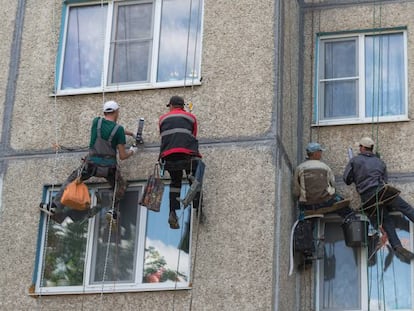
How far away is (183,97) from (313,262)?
2.73 m

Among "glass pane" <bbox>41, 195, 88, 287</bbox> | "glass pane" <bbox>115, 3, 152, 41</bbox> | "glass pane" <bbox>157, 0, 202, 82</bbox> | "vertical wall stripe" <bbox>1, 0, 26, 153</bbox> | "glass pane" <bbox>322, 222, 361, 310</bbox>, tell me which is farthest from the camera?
"glass pane" <bbox>115, 3, 152, 41</bbox>

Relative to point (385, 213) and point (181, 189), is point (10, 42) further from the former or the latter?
point (385, 213)

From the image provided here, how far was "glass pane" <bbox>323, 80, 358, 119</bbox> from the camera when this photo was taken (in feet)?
51.8

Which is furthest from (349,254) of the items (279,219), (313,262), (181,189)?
(181,189)

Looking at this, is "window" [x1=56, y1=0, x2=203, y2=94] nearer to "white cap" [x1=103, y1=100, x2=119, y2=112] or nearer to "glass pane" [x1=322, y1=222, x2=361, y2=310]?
"white cap" [x1=103, y1=100, x2=119, y2=112]

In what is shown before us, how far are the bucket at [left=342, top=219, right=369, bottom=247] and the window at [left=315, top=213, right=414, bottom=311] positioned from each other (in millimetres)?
195

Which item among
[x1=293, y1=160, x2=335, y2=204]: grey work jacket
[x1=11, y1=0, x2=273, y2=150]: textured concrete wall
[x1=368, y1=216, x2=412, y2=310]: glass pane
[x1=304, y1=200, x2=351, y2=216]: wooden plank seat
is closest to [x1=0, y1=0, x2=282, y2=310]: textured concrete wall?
[x1=11, y1=0, x2=273, y2=150]: textured concrete wall

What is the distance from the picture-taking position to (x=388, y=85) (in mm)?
15805

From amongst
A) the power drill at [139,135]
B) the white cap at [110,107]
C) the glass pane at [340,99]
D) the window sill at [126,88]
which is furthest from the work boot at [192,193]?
the glass pane at [340,99]

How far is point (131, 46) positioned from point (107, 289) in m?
3.38

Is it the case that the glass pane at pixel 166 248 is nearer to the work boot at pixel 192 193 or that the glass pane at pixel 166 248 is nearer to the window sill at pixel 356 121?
the work boot at pixel 192 193

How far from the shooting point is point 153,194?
44.9ft

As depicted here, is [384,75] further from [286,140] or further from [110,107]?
[110,107]

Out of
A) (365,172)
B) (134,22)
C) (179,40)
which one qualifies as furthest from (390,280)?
(134,22)
